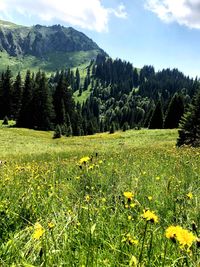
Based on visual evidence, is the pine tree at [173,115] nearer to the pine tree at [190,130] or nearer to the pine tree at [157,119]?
the pine tree at [157,119]

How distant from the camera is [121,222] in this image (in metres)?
3.92

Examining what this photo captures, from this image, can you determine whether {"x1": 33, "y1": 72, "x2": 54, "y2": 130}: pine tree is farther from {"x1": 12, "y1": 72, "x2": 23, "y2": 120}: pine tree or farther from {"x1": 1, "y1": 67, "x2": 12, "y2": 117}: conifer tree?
{"x1": 1, "y1": 67, "x2": 12, "y2": 117}: conifer tree

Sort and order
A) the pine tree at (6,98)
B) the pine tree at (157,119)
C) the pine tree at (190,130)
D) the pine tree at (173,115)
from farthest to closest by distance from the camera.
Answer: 1. the pine tree at (157,119)
2. the pine tree at (6,98)
3. the pine tree at (173,115)
4. the pine tree at (190,130)

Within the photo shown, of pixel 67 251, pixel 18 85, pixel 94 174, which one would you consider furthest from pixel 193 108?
pixel 18 85

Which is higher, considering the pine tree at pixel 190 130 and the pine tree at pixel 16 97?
the pine tree at pixel 16 97

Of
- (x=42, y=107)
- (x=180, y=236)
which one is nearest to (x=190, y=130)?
(x=180, y=236)

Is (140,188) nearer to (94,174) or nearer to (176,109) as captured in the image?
(94,174)

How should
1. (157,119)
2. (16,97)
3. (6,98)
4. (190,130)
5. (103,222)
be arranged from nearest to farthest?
(103,222) → (190,130) → (6,98) → (16,97) → (157,119)

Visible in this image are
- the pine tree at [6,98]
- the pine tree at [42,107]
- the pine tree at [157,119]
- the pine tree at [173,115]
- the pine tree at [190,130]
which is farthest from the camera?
the pine tree at [157,119]

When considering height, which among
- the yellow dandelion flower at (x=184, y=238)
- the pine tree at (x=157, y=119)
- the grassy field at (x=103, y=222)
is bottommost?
the grassy field at (x=103, y=222)

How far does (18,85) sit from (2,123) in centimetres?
1923

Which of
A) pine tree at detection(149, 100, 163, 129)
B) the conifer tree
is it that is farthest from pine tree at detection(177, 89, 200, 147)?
the conifer tree

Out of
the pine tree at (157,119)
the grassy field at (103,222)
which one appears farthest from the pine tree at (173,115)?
the grassy field at (103,222)

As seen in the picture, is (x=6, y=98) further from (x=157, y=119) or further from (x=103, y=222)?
(x=103, y=222)
